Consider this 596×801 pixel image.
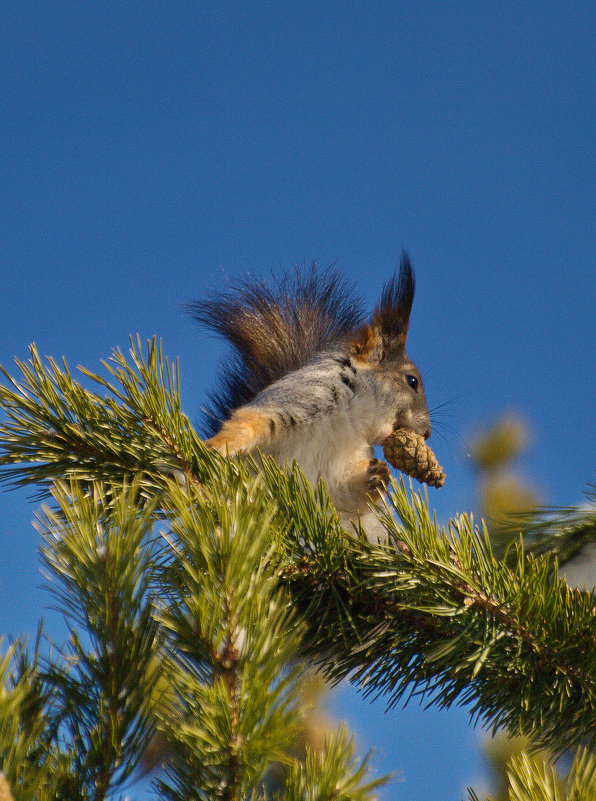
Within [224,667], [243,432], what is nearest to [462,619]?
[224,667]

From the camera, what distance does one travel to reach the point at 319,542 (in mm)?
709

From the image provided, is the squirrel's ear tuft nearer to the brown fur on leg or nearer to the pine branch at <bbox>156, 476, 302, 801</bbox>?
the brown fur on leg

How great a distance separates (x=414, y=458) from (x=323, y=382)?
269mm

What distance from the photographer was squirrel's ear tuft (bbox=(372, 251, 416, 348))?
186cm

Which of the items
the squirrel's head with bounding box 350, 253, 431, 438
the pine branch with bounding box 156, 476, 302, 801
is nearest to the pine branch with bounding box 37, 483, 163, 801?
the pine branch with bounding box 156, 476, 302, 801

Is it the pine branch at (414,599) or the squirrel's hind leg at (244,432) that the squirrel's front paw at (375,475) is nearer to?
the squirrel's hind leg at (244,432)

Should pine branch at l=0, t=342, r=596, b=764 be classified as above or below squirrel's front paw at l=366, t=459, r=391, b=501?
below

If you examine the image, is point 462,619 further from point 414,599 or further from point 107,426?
point 107,426

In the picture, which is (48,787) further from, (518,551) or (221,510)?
A: (518,551)

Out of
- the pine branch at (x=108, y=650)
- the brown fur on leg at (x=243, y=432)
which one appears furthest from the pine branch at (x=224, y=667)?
the brown fur on leg at (x=243, y=432)

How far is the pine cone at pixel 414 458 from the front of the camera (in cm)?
140

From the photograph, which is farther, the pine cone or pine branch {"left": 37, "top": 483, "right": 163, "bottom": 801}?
the pine cone

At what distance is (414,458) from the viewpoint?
141 centimetres

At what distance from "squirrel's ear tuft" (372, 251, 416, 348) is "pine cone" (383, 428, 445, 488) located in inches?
17.6
